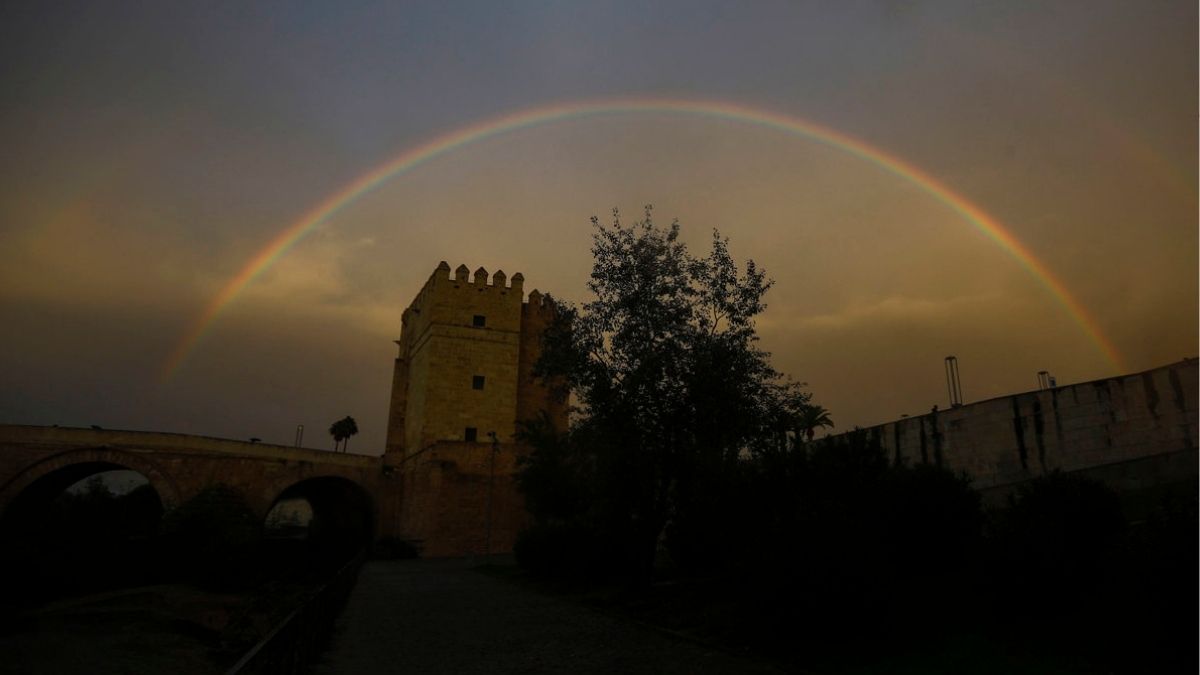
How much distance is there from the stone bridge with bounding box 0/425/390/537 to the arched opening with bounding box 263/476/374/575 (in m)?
→ 1.22

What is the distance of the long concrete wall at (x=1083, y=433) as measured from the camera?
1373 centimetres

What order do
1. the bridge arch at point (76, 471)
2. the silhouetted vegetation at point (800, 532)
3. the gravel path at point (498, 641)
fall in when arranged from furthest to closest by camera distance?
the bridge arch at point (76, 471)
the gravel path at point (498, 641)
the silhouetted vegetation at point (800, 532)

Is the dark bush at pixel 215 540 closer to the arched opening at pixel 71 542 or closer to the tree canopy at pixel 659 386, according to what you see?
the arched opening at pixel 71 542

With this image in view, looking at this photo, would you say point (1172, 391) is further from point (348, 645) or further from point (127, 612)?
point (127, 612)

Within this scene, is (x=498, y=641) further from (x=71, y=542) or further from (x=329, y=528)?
(x=329, y=528)

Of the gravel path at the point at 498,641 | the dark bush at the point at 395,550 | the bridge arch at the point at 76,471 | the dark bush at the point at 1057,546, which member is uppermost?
the bridge arch at the point at 76,471

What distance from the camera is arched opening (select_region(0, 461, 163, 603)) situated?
2009cm

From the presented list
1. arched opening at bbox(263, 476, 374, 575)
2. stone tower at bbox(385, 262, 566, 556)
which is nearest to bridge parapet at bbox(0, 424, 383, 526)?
arched opening at bbox(263, 476, 374, 575)

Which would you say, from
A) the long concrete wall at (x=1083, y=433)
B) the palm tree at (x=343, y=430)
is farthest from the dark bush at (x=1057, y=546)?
the palm tree at (x=343, y=430)

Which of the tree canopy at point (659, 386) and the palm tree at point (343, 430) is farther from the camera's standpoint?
the palm tree at point (343, 430)

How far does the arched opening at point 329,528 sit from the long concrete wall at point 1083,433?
90.7ft

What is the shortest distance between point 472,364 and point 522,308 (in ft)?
20.9

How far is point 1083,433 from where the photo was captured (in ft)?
50.5

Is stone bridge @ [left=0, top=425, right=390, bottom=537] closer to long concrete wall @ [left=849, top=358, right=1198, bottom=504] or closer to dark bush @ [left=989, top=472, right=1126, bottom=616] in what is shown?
long concrete wall @ [left=849, top=358, right=1198, bottom=504]
